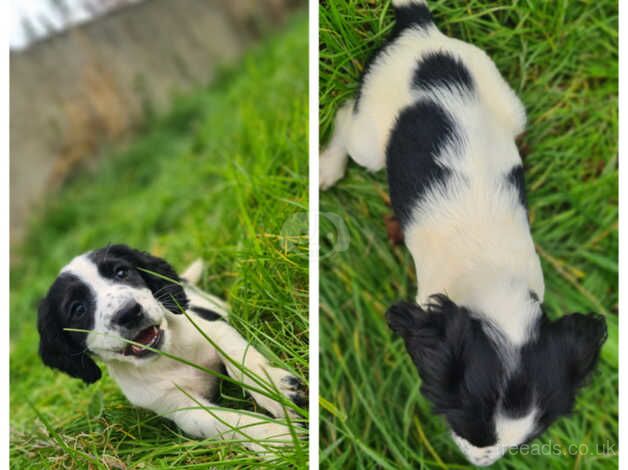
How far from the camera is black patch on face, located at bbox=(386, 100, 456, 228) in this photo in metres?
1.52

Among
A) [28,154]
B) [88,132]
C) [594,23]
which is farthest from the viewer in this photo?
[88,132]

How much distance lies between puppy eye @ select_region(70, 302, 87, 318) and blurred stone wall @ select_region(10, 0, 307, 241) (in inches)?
23.4

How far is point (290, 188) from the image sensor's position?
156 centimetres

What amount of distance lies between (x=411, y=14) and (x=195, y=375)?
1160 millimetres


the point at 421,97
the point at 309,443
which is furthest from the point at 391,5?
the point at 309,443

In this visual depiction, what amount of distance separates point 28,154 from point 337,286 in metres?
1.16

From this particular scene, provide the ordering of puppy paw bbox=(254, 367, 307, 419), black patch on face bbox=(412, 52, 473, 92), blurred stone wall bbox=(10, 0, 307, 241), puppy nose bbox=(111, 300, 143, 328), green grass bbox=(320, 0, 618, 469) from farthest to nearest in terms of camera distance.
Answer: green grass bbox=(320, 0, 618, 469) < blurred stone wall bbox=(10, 0, 307, 241) < black patch on face bbox=(412, 52, 473, 92) < puppy paw bbox=(254, 367, 307, 419) < puppy nose bbox=(111, 300, 143, 328)

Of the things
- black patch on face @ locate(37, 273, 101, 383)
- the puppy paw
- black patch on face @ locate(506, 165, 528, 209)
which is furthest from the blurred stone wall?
black patch on face @ locate(506, 165, 528, 209)

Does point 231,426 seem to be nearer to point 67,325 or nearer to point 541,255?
point 67,325

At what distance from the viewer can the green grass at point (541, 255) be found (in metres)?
1.85

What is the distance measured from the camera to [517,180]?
158 centimetres

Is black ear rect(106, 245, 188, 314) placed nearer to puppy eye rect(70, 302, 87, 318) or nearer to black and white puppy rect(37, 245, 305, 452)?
black and white puppy rect(37, 245, 305, 452)

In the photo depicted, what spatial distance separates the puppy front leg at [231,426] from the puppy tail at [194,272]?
0.34 metres
